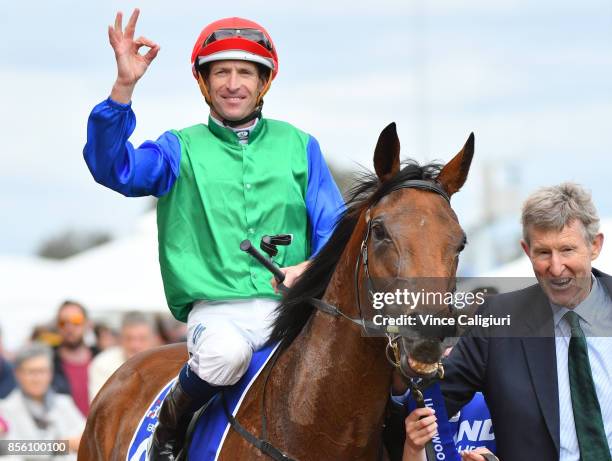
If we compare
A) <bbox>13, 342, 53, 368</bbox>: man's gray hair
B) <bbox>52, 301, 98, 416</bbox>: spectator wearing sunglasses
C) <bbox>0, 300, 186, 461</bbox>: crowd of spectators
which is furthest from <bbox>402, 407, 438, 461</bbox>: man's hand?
<bbox>52, 301, 98, 416</bbox>: spectator wearing sunglasses

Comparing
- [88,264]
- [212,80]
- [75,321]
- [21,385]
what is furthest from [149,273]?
[212,80]

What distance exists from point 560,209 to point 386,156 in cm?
71

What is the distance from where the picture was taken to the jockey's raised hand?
4.36 meters

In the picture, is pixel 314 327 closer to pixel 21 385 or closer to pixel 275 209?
pixel 275 209

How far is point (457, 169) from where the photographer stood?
405 centimetres

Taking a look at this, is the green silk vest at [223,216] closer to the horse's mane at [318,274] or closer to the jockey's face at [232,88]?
the jockey's face at [232,88]

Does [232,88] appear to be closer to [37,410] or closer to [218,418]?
[218,418]

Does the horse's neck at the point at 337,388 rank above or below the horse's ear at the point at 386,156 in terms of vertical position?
below

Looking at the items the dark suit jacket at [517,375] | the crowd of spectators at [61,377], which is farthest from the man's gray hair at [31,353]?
the dark suit jacket at [517,375]

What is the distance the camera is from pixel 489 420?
4801 mm

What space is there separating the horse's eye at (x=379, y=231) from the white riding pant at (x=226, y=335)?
2.56 ft

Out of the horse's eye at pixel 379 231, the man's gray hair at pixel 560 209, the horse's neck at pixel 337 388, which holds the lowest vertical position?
the horse's neck at pixel 337 388

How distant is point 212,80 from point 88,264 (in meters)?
12.3

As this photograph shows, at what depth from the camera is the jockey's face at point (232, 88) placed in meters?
4.82
